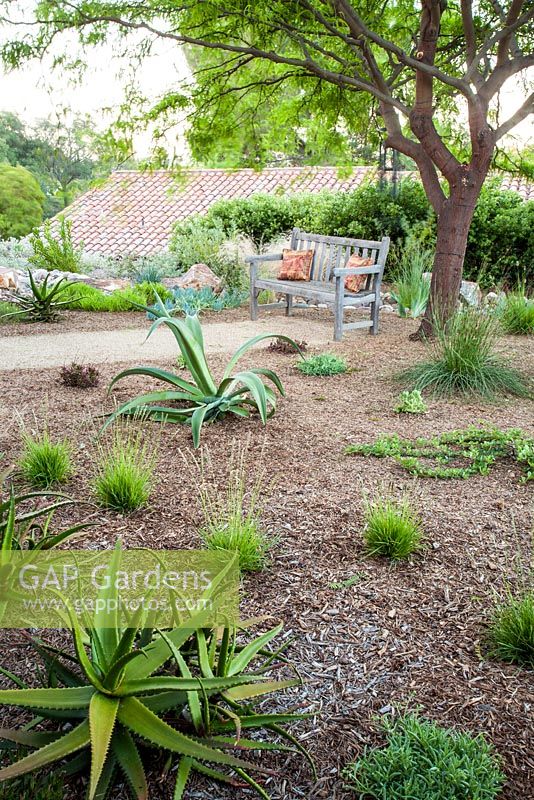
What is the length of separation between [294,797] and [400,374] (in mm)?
4221

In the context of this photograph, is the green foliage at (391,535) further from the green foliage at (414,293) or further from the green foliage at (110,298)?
the green foliage at (110,298)

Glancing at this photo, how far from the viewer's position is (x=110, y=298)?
9.48m

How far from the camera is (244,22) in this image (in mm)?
6816

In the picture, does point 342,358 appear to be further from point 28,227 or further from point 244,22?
point 28,227

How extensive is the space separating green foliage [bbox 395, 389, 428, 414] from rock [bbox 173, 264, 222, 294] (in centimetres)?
616

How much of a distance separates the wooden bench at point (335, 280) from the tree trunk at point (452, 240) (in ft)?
3.13

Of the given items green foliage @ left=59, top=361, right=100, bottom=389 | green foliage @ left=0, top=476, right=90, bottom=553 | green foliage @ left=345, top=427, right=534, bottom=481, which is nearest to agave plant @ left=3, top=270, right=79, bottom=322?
green foliage @ left=59, top=361, right=100, bottom=389

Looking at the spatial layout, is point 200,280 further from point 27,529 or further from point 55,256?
point 27,529

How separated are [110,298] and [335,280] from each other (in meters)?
3.25

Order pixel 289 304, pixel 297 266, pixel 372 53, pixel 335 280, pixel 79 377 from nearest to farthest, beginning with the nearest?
1. pixel 79 377
2. pixel 372 53
3. pixel 335 280
4. pixel 297 266
5. pixel 289 304

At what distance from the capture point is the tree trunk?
6914 mm

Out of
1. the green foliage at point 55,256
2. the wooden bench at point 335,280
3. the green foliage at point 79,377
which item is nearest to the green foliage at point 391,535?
the green foliage at point 79,377

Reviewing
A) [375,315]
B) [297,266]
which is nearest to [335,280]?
[375,315]

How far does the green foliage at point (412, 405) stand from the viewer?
192 inches
